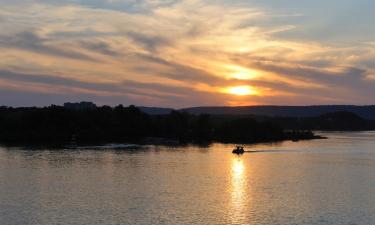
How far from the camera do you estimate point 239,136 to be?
156m

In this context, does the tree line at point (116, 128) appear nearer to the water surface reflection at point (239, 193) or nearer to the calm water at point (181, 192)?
the calm water at point (181, 192)

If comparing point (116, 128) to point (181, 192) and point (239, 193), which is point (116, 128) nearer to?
point (181, 192)

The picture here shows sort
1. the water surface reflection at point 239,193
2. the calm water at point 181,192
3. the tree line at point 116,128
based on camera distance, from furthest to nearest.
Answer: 1. the tree line at point 116,128
2. the water surface reflection at point 239,193
3. the calm water at point 181,192

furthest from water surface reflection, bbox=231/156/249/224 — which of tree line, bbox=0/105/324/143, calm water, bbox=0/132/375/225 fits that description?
tree line, bbox=0/105/324/143

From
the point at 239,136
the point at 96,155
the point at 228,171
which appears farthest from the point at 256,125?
the point at 228,171

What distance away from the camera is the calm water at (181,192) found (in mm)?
36312

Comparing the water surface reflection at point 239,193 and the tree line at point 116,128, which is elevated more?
the tree line at point 116,128

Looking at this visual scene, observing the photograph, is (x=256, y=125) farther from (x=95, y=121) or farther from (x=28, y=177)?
(x=28, y=177)

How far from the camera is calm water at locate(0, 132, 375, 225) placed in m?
36.3

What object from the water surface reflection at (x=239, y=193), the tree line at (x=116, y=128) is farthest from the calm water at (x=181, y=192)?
the tree line at (x=116, y=128)

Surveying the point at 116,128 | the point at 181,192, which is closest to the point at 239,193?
the point at 181,192

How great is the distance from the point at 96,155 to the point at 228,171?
2957 centimetres

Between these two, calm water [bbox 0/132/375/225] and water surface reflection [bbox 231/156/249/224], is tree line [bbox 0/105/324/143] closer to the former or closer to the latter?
calm water [bbox 0/132/375/225]

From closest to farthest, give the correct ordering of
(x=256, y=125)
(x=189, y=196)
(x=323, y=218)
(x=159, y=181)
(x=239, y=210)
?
(x=323, y=218) < (x=239, y=210) < (x=189, y=196) < (x=159, y=181) < (x=256, y=125)
